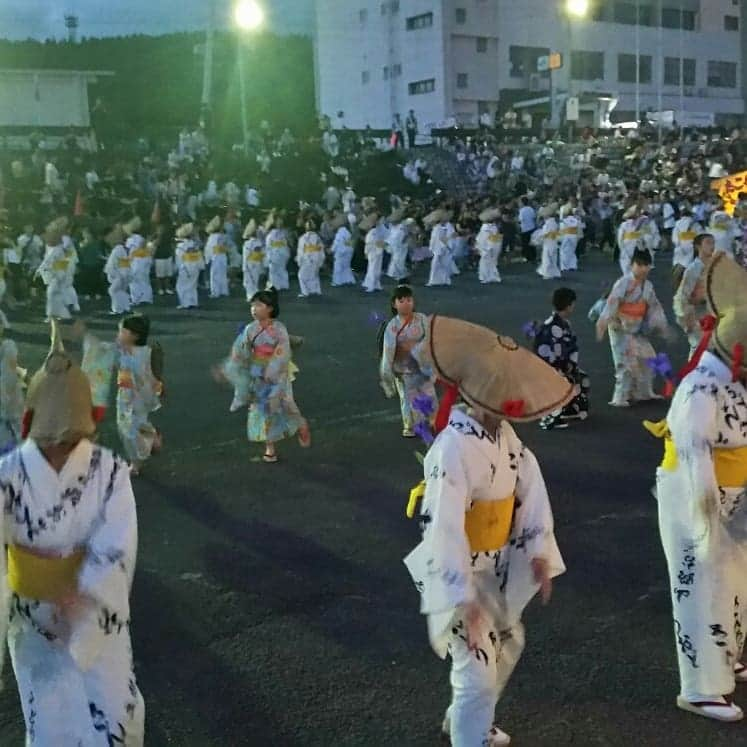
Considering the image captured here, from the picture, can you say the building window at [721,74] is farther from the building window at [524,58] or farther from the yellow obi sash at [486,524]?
the yellow obi sash at [486,524]

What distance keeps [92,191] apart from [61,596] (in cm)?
2197

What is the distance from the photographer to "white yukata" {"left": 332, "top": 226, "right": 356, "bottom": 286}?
2133cm

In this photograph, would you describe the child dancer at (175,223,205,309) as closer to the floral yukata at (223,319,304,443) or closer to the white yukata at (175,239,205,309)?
the white yukata at (175,239,205,309)

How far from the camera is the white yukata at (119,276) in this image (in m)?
17.2

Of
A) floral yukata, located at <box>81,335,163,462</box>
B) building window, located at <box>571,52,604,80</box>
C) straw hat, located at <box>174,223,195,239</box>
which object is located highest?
building window, located at <box>571,52,604,80</box>

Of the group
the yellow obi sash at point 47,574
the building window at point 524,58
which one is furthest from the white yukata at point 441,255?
the building window at point 524,58

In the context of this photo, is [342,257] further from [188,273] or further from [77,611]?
[77,611]

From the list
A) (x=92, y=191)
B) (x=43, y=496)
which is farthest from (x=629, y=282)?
(x=92, y=191)

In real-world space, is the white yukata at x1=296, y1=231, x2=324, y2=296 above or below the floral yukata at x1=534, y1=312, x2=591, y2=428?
above

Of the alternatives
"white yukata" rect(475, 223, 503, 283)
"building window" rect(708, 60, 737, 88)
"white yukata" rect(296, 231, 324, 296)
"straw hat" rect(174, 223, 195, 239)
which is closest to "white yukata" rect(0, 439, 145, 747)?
"straw hat" rect(174, 223, 195, 239)

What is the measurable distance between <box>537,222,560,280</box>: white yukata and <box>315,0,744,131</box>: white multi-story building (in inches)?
698

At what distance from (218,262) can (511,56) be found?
25163 mm

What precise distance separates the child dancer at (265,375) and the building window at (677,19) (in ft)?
140

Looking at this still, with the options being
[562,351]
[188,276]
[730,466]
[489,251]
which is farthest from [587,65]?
[730,466]
